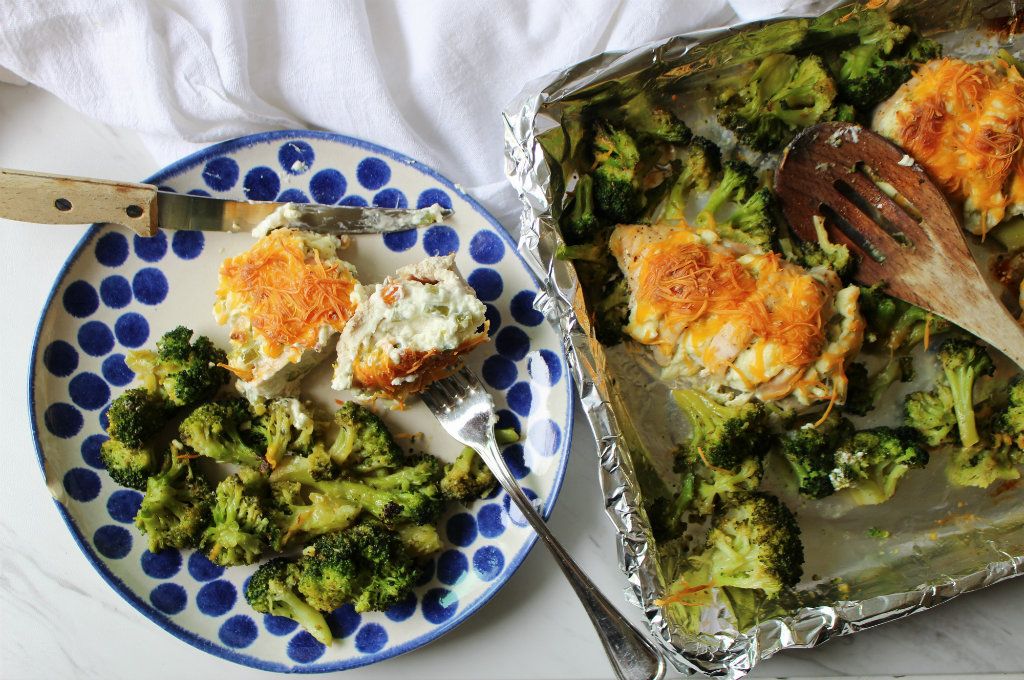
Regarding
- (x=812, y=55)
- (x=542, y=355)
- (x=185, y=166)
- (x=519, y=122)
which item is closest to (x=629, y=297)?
(x=542, y=355)

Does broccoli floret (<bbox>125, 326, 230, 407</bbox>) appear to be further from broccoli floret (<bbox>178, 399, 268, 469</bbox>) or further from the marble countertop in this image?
the marble countertop

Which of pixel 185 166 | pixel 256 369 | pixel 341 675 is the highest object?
pixel 185 166

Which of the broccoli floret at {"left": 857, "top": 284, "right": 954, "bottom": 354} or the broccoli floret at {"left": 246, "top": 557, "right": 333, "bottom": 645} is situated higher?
the broccoli floret at {"left": 246, "top": 557, "right": 333, "bottom": 645}

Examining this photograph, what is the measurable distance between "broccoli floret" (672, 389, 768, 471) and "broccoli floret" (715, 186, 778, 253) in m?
0.62

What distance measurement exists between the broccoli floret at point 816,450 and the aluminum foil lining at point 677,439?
18 cm

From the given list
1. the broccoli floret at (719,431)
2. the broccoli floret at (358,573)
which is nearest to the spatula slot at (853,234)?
the broccoli floret at (719,431)

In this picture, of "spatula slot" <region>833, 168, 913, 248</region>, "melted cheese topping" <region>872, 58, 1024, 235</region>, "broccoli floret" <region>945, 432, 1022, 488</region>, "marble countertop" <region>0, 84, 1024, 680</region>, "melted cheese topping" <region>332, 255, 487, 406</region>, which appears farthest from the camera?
"marble countertop" <region>0, 84, 1024, 680</region>

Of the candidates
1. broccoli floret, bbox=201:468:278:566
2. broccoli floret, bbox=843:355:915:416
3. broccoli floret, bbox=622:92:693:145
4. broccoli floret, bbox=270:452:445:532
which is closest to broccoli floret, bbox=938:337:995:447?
broccoli floret, bbox=843:355:915:416

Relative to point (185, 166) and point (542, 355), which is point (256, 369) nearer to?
point (185, 166)

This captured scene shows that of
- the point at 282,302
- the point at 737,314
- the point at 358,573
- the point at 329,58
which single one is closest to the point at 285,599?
the point at 358,573

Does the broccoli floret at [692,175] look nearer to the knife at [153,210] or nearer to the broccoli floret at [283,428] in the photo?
the knife at [153,210]

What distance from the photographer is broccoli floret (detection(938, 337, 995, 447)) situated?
2660 mm

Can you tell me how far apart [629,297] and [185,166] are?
178cm

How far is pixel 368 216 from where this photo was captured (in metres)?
2.65
